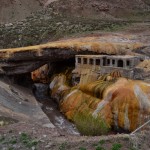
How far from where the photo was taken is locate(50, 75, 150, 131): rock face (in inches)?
1298

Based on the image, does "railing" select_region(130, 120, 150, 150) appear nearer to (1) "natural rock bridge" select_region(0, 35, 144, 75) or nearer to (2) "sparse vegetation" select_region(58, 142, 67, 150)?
(2) "sparse vegetation" select_region(58, 142, 67, 150)

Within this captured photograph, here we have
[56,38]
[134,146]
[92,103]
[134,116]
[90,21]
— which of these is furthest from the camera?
[90,21]

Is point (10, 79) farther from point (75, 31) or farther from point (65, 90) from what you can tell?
point (75, 31)

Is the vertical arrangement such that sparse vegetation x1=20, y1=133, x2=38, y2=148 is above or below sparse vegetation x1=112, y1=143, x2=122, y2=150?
below

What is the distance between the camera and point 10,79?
1737 inches

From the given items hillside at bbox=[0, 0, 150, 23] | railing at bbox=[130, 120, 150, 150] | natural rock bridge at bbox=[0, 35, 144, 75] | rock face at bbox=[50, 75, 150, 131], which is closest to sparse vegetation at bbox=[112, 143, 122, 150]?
railing at bbox=[130, 120, 150, 150]

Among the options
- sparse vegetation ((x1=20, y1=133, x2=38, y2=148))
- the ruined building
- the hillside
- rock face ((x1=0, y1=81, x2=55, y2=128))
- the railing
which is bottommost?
rock face ((x1=0, y1=81, x2=55, y2=128))

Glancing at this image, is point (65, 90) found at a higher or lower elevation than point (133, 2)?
lower

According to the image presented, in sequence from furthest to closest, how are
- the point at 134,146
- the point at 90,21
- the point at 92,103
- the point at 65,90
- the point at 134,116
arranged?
the point at 90,21, the point at 65,90, the point at 92,103, the point at 134,116, the point at 134,146

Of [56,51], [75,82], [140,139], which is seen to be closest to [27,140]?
[140,139]

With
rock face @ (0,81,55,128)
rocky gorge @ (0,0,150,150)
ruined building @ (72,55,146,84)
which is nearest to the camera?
rocky gorge @ (0,0,150,150)

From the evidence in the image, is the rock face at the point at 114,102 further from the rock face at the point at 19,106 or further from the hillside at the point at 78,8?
the hillside at the point at 78,8

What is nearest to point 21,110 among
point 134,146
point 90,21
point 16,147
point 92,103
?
point 92,103

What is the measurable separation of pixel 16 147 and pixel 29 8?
1661 inches
